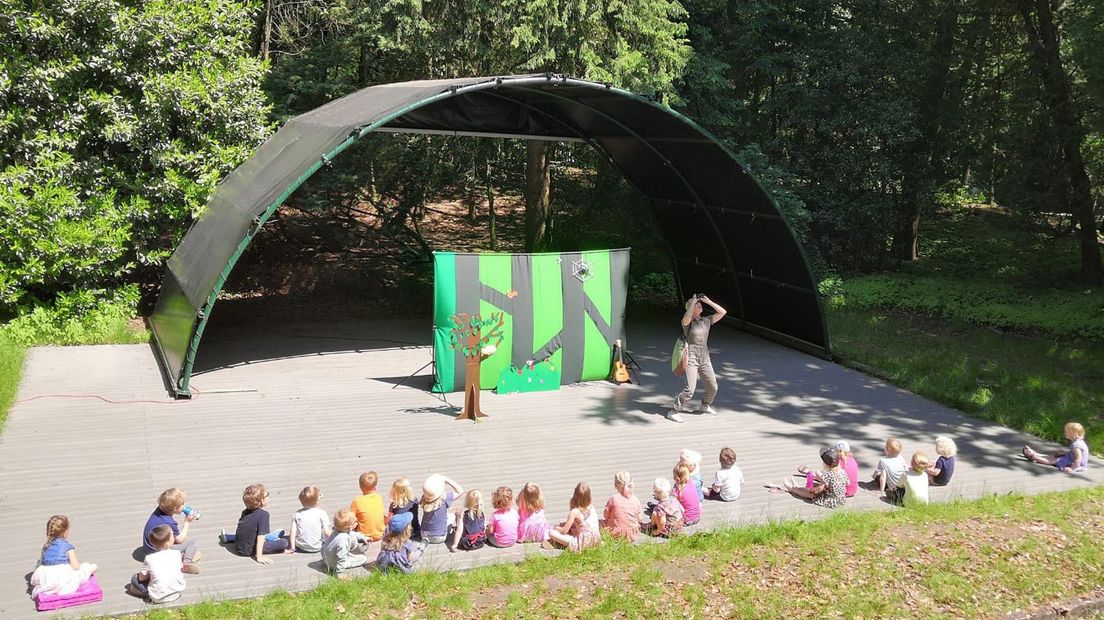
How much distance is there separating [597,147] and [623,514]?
11102 mm

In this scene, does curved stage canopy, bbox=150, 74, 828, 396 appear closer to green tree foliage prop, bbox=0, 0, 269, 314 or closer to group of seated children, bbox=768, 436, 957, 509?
green tree foliage prop, bbox=0, 0, 269, 314

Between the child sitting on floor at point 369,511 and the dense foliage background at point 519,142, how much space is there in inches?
374

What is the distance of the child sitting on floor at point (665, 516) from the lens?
27.1ft

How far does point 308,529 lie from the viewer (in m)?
7.73

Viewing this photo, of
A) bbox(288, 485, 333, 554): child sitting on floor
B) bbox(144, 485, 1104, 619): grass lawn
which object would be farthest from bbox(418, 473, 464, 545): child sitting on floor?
bbox(288, 485, 333, 554): child sitting on floor

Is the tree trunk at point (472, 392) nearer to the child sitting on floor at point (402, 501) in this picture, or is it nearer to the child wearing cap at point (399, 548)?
the child sitting on floor at point (402, 501)

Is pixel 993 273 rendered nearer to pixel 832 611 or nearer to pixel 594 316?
pixel 594 316

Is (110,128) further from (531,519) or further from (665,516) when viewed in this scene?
(665,516)

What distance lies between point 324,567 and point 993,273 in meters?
21.6

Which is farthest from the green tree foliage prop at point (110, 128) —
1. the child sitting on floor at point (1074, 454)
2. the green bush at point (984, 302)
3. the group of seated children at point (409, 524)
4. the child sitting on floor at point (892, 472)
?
the child sitting on floor at point (1074, 454)

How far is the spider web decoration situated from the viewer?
43.6 feet

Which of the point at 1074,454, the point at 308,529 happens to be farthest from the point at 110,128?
the point at 1074,454

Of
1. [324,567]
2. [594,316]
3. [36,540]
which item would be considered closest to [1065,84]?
[594,316]

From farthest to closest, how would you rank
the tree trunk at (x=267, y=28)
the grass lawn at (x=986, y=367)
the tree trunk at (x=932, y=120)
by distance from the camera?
the tree trunk at (x=932, y=120), the tree trunk at (x=267, y=28), the grass lawn at (x=986, y=367)
